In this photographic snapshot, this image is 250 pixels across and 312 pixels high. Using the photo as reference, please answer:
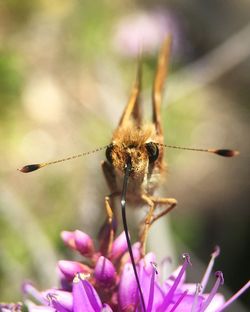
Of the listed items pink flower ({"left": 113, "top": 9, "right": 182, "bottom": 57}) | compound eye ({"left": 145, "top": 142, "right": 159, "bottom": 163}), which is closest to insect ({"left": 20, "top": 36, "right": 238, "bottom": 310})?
compound eye ({"left": 145, "top": 142, "right": 159, "bottom": 163})

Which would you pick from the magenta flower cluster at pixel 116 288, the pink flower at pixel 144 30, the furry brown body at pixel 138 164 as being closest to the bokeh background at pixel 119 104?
the pink flower at pixel 144 30

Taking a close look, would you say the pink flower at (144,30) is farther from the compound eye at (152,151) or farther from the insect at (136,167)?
the compound eye at (152,151)

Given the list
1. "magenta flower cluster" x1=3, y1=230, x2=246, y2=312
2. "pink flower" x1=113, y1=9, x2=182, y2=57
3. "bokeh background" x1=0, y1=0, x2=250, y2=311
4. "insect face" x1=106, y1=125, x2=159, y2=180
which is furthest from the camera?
"pink flower" x1=113, y1=9, x2=182, y2=57

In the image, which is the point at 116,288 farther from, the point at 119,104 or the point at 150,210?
the point at 119,104

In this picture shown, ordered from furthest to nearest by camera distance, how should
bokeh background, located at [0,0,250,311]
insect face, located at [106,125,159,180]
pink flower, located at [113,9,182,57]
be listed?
1. pink flower, located at [113,9,182,57]
2. bokeh background, located at [0,0,250,311]
3. insect face, located at [106,125,159,180]

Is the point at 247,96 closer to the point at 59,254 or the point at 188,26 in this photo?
the point at 188,26

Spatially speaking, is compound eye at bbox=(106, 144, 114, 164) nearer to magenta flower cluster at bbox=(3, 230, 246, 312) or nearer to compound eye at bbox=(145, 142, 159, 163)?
compound eye at bbox=(145, 142, 159, 163)

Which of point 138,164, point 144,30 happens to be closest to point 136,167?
point 138,164
